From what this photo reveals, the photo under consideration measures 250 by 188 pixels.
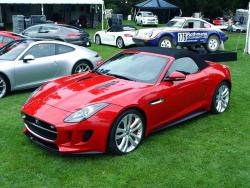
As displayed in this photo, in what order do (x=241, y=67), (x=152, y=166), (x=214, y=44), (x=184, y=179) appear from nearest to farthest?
(x=184, y=179), (x=152, y=166), (x=241, y=67), (x=214, y=44)

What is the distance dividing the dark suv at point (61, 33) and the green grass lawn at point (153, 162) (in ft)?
37.0

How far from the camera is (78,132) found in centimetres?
490

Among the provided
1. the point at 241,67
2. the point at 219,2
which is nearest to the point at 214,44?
the point at 241,67

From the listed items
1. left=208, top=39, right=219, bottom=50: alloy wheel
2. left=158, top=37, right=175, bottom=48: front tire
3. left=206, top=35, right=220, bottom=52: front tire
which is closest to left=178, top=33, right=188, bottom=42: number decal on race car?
left=158, top=37, right=175, bottom=48: front tire

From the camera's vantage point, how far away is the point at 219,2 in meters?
50.4

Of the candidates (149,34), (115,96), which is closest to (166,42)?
(149,34)

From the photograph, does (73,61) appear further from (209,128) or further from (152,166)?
(152,166)

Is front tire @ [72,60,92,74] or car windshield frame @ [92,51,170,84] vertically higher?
car windshield frame @ [92,51,170,84]

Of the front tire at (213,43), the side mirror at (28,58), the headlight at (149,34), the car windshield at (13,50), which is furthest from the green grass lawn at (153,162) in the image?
the front tire at (213,43)

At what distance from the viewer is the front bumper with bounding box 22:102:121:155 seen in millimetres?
4895

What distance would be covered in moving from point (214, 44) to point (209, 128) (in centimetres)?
1270

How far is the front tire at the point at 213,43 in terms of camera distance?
18391mm

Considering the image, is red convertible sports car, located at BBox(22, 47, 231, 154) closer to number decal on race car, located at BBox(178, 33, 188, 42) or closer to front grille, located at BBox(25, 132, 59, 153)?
front grille, located at BBox(25, 132, 59, 153)

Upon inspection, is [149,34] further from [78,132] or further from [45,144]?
[78,132]
